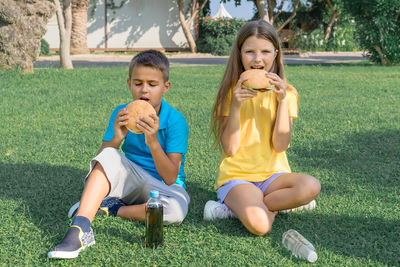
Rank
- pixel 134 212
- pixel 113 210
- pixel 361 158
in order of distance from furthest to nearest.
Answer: pixel 361 158 < pixel 113 210 < pixel 134 212

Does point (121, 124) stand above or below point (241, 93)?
below

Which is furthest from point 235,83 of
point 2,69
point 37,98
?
point 2,69

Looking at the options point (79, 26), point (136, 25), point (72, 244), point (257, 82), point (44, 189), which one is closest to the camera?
point (72, 244)

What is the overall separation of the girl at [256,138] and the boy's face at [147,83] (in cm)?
52

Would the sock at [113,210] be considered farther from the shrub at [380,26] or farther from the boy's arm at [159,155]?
the shrub at [380,26]

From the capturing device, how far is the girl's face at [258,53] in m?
3.48

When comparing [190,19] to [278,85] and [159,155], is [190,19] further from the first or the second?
[159,155]

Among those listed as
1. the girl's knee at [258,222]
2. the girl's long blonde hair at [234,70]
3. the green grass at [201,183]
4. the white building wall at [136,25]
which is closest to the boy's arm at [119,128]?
the green grass at [201,183]

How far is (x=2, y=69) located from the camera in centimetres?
1138

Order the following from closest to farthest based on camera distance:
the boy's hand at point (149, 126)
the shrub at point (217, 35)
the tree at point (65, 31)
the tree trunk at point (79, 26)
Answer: the boy's hand at point (149, 126) → the tree at point (65, 31) → the tree trunk at point (79, 26) → the shrub at point (217, 35)

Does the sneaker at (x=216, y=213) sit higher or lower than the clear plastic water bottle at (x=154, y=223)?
lower

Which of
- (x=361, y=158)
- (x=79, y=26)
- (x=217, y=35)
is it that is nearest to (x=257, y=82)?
(x=361, y=158)

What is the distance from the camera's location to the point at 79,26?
23.3m

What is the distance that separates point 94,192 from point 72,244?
0.36 metres
